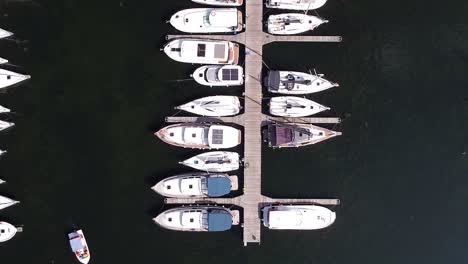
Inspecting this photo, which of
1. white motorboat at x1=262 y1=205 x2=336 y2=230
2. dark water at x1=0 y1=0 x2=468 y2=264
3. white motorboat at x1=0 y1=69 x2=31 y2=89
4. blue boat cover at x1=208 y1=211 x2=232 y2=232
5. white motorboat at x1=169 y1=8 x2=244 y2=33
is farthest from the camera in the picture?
dark water at x1=0 y1=0 x2=468 y2=264

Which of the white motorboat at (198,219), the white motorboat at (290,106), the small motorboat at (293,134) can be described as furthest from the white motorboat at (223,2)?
the white motorboat at (198,219)

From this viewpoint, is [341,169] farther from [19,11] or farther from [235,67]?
[19,11]

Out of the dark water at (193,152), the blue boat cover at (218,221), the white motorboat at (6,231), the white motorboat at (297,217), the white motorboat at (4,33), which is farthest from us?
the dark water at (193,152)

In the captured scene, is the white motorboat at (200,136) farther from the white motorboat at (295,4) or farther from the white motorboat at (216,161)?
the white motorboat at (295,4)

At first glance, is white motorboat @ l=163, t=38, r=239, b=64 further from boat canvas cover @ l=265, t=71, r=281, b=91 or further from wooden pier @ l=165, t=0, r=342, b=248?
boat canvas cover @ l=265, t=71, r=281, b=91

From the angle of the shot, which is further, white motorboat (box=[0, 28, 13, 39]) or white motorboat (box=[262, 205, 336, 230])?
white motorboat (box=[0, 28, 13, 39])

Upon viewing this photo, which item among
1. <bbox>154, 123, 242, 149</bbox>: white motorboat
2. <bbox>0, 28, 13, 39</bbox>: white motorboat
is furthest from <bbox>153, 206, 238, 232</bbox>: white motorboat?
<bbox>0, 28, 13, 39</bbox>: white motorboat
